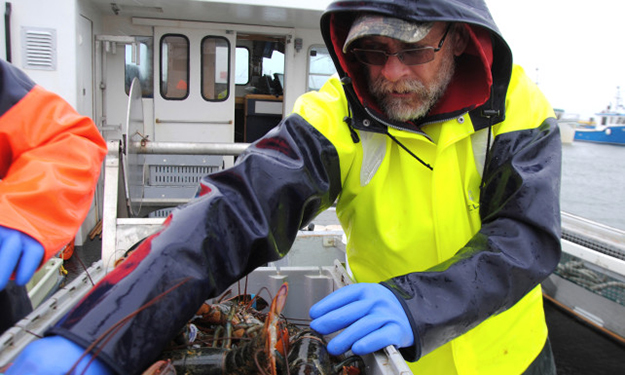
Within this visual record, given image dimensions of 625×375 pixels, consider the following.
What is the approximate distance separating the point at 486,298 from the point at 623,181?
88.0ft

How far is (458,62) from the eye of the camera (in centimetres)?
182

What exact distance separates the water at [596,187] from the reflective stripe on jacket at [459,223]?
7236 mm

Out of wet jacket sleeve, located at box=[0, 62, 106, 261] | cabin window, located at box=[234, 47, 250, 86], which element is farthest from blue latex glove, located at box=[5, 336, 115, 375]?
cabin window, located at box=[234, 47, 250, 86]

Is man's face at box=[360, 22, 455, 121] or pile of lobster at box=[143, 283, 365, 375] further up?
man's face at box=[360, 22, 455, 121]

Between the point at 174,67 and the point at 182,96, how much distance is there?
447 mm

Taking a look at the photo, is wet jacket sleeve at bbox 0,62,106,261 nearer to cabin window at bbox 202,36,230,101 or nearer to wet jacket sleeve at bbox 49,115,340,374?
wet jacket sleeve at bbox 49,115,340,374

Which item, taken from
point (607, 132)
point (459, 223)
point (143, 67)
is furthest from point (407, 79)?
point (607, 132)

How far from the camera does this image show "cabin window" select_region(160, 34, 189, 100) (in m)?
6.81

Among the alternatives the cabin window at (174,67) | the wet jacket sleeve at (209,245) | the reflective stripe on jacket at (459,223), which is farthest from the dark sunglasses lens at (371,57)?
the cabin window at (174,67)

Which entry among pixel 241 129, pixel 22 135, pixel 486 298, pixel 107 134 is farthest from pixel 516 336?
pixel 241 129

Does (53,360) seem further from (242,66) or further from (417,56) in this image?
(242,66)

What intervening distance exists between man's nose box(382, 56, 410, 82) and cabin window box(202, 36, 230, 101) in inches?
230

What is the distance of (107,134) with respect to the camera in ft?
21.0

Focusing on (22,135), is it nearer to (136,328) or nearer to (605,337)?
(136,328)
